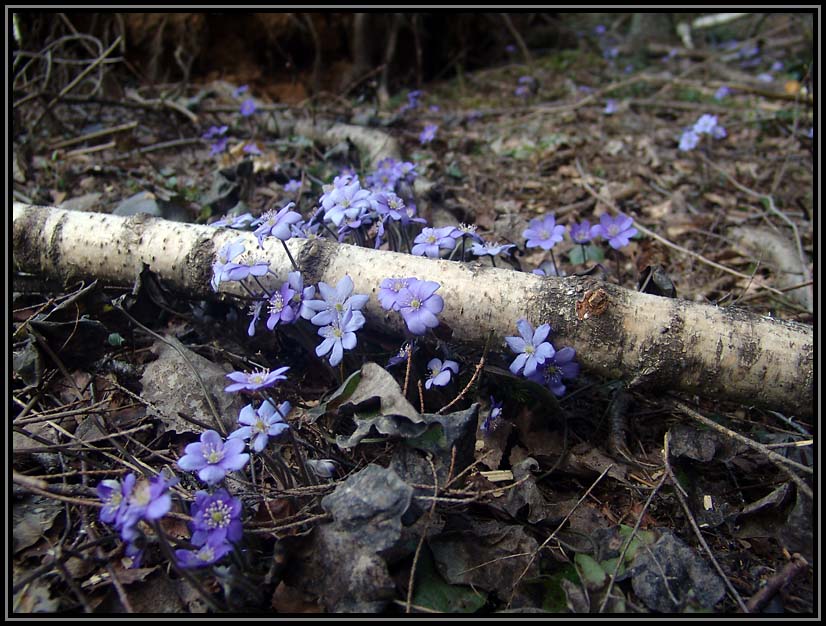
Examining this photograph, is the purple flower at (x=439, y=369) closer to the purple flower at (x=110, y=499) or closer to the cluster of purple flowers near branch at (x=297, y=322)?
the cluster of purple flowers near branch at (x=297, y=322)

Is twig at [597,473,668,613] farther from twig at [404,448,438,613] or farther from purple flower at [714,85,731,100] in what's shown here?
purple flower at [714,85,731,100]

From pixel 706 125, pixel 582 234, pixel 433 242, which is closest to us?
pixel 433 242

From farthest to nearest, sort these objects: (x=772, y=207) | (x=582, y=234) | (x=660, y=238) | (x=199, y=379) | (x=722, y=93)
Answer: (x=722, y=93), (x=772, y=207), (x=660, y=238), (x=582, y=234), (x=199, y=379)

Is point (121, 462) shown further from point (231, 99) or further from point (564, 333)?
point (231, 99)

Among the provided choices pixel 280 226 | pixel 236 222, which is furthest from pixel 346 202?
pixel 236 222

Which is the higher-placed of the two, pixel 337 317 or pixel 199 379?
pixel 337 317

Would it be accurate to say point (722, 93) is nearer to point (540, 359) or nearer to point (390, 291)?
point (540, 359)

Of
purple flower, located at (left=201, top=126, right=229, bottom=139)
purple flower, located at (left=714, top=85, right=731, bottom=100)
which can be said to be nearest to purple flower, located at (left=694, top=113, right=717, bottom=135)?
purple flower, located at (left=714, top=85, right=731, bottom=100)

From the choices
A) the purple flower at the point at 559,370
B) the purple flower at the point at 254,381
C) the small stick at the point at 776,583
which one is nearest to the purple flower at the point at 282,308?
the purple flower at the point at 254,381
